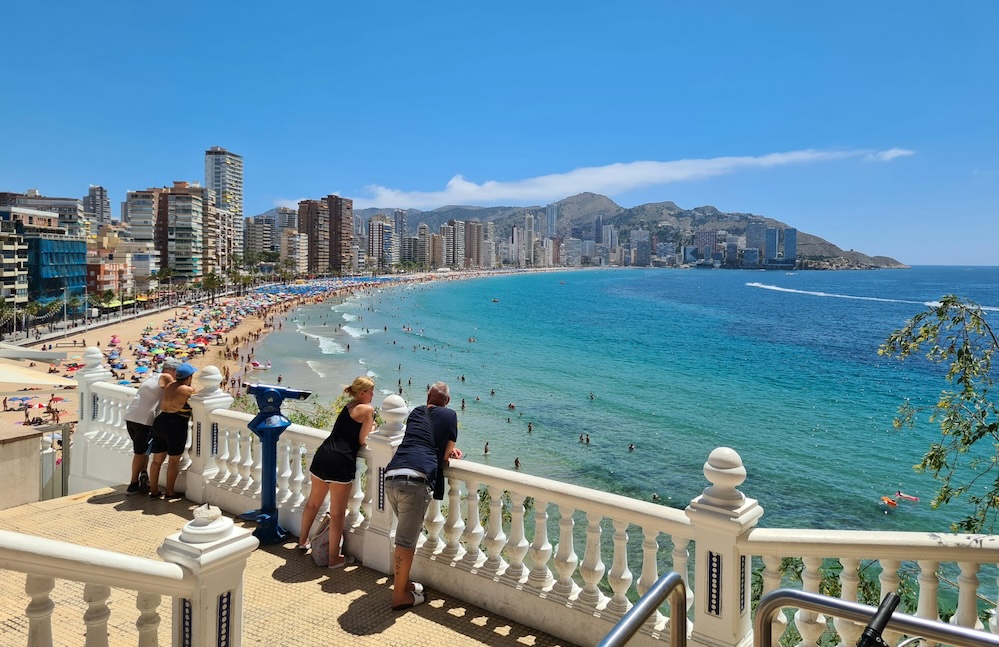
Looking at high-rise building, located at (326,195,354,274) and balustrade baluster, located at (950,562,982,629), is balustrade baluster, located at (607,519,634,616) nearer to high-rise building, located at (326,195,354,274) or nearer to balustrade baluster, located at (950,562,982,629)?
balustrade baluster, located at (950,562,982,629)

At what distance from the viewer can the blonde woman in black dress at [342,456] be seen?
195 inches

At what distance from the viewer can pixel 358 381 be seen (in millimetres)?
5016

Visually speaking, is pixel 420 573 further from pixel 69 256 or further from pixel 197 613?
pixel 69 256

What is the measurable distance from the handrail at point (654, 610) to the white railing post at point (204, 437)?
5129 millimetres

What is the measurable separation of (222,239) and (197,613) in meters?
150

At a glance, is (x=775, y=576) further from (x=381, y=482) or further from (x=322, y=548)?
(x=322, y=548)

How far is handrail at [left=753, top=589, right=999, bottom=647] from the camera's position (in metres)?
1.86

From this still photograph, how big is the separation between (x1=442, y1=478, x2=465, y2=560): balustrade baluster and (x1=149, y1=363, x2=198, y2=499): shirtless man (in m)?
3.23

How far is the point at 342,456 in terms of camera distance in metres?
4.96

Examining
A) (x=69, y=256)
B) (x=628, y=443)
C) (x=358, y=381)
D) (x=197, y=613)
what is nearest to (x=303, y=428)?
(x=358, y=381)

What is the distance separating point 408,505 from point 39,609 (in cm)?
257

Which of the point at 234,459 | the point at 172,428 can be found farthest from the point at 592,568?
the point at 172,428

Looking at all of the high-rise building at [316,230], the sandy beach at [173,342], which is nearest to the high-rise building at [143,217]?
the sandy beach at [173,342]

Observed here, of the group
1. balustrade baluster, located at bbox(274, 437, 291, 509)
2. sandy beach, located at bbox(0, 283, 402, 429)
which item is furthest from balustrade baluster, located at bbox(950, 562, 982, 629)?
sandy beach, located at bbox(0, 283, 402, 429)
